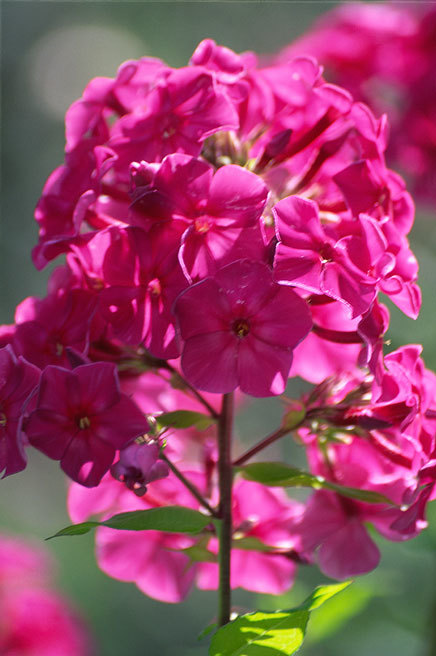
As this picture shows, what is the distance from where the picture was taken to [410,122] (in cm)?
182

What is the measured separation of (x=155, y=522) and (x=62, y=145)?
5.45 meters

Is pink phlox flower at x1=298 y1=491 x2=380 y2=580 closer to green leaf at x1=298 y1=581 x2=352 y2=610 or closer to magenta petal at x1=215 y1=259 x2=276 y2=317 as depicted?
green leaf at x1=298 y1=581 x2=352 y2=610

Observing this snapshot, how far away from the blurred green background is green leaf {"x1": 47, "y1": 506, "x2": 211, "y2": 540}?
1281mm

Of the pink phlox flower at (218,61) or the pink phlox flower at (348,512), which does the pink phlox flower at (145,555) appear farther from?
the pink phlox flower at (218,61)

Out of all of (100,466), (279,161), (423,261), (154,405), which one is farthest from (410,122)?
(100,466)

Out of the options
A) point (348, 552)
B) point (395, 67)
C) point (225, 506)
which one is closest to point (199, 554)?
point (225, 506)

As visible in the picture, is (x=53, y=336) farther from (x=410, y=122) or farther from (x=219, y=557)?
(x=410, y=122)

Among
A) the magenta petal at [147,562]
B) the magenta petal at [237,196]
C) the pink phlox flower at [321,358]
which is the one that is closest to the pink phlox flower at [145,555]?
the magenta petal at [147,562]

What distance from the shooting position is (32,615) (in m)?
1.76

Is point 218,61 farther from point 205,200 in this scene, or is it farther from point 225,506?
point 225,506

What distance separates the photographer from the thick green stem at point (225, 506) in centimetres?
94

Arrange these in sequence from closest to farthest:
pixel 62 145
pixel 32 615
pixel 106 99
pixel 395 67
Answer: pixel 106 99 → pixel 32 615 → pixel 395 67 → pixel 62 145

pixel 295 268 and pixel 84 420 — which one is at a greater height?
pixel 295 268

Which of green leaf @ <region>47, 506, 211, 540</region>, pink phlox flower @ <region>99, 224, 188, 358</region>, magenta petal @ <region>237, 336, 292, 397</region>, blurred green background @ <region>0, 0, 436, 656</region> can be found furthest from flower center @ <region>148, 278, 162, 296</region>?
blurred green background @ <region>0, 0, 436, 656</region>
